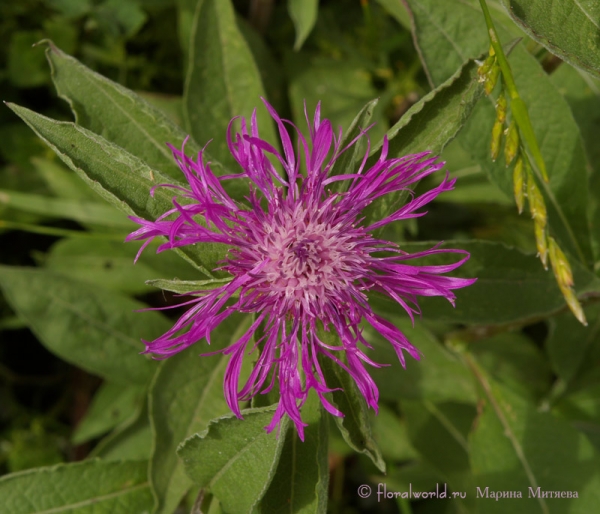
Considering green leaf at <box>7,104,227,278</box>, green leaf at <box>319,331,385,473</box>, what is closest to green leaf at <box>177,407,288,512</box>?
green leaf at <box>319,331,385,473</box>

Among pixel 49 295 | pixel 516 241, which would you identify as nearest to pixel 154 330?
pixel 49 295

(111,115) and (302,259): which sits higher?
(111,115)

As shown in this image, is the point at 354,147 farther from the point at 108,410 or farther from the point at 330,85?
the point at 108,410

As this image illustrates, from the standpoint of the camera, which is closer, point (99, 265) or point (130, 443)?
point (130, 443)

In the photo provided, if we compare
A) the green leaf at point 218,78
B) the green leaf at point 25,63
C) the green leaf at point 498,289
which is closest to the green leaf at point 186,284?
the green leaf at point 498,289

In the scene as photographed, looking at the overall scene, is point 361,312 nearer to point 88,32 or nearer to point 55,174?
point 55,174

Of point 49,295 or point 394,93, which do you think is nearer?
point 49,295

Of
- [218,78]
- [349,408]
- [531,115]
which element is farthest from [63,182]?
[531,115]
